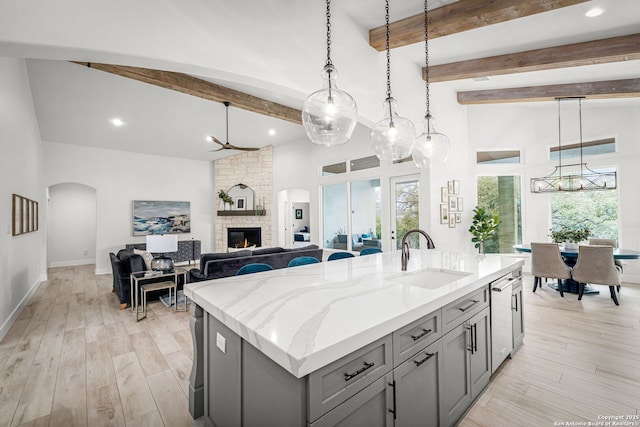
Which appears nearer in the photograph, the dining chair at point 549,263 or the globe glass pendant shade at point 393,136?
the globe glass pendant shade at point 393,136

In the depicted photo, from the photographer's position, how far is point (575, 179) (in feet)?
15.6

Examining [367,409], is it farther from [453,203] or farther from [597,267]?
[453,203]

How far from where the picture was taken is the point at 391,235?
573 cm

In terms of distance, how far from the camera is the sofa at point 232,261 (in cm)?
387

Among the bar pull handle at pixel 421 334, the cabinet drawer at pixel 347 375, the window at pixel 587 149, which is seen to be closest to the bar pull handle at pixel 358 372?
the cabinet drawer at pixel 347 375

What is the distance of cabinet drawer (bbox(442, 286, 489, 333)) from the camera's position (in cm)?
161

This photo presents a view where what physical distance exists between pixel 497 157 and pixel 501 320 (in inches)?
201

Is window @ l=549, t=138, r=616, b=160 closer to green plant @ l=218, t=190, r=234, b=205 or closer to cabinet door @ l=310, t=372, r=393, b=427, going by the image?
cabinet door @ l=310, t=372, r=393, b=427

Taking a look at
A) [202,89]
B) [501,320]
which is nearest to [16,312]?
[202,89]

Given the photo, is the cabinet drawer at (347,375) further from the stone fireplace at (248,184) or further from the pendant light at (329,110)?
the stone fireplace at (248,184)

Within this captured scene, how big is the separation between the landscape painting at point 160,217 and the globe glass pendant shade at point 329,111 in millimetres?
7343

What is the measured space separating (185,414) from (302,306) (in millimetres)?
1340

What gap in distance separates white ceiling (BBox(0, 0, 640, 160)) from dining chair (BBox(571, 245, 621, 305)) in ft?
8.74

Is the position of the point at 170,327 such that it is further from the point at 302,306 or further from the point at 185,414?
the point at 302,306
